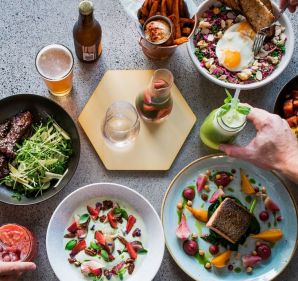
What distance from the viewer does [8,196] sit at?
67.7 inches

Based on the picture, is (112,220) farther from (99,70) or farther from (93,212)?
(99,70)

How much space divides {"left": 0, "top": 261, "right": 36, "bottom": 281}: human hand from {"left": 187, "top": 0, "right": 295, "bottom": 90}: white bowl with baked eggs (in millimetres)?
807

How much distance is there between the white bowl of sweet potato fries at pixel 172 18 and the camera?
1.73 meters

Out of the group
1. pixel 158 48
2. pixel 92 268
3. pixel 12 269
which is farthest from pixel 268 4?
pixel 12 269

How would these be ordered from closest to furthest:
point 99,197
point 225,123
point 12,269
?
point 12,269, point 225,123, point 99,197

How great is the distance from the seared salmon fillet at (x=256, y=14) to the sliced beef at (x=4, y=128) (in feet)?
2.74

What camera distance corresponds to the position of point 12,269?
1.56m

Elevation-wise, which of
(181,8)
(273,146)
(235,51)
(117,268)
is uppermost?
(181,8)

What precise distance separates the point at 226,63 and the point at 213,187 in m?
0.40

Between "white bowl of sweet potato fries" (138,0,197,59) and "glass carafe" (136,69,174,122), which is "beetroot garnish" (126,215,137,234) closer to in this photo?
"glass carafe" (136,69,174,122)

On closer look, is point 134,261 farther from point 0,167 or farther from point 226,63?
point 226,63

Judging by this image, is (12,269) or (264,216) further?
(264,216)

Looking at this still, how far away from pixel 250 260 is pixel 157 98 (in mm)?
588

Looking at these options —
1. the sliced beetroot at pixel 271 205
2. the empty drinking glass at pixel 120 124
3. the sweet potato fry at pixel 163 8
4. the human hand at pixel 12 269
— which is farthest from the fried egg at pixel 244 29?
the human hand at pixel 12 269
